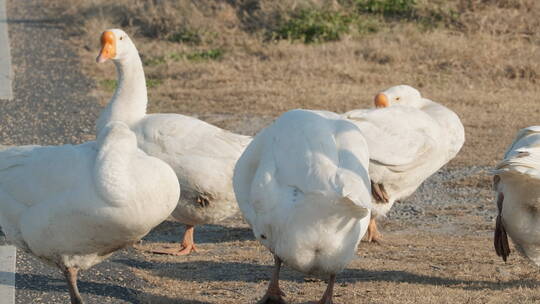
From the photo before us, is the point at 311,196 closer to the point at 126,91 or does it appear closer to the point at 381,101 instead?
the point at 126,91

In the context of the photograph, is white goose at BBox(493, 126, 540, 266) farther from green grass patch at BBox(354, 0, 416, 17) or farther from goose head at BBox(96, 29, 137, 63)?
green grass patch at BBox(354, 0, 416, 17)

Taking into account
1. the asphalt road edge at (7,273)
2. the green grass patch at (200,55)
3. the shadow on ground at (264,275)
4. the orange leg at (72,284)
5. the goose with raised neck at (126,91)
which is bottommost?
the green grass patch at (200,55)

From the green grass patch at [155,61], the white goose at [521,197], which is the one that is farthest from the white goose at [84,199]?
the green grass patch at [155,61]

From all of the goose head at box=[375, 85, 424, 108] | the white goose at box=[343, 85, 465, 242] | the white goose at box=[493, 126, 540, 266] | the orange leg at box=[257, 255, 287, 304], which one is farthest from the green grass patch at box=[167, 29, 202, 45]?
the orange leg at box=[257, 255, 287, 304]

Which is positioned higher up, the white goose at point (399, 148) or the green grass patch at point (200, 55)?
the white goose at point (399, 148)

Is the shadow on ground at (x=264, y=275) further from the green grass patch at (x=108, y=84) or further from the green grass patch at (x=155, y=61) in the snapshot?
the green grass patch at (x=155, y=61)

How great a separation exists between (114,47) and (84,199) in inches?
124

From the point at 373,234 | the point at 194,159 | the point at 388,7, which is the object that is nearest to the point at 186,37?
the point at 388,7

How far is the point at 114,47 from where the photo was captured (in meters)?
8.28

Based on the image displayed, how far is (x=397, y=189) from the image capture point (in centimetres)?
780

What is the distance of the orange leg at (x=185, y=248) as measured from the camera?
24.5 ft

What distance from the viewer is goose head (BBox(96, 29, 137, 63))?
825 cm

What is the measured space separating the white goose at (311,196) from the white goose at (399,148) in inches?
62.4

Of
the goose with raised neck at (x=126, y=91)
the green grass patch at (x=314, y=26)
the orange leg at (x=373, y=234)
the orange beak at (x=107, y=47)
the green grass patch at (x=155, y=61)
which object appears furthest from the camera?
the green grass patch at (x=314, y=26)
